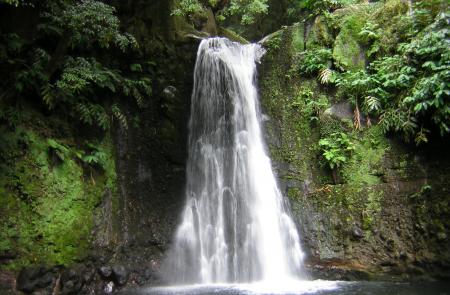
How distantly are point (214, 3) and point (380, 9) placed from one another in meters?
5.49

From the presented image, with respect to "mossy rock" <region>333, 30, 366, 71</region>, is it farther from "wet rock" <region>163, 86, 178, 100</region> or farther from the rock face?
"wet rock" <region>163, 86, 178, 100</region>

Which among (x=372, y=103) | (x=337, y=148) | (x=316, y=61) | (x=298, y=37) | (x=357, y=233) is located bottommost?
(x=357, y=233)

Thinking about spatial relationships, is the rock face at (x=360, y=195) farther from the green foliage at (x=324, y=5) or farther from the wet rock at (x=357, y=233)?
the green foliage at (x=324, y=5)

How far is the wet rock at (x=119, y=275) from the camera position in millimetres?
6754

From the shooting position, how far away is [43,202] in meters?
6.51

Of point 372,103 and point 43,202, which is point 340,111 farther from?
point 43,202

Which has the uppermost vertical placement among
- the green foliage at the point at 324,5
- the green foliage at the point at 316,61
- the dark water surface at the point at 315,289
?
the green foliage at the point at 324,5

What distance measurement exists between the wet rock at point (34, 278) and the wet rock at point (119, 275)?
3.59 feet

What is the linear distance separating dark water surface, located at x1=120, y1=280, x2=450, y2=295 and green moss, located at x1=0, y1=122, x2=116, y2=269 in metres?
1.45

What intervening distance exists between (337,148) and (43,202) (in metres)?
5.89

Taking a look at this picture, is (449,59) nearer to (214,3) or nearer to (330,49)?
(330,49)

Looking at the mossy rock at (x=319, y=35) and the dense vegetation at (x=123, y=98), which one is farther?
the mossy rock at (x=319, y=35)

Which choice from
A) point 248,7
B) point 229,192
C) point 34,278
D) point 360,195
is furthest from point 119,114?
point 248,7

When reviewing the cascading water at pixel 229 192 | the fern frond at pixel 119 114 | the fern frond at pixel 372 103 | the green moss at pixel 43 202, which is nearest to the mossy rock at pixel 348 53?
the fern frond at pixel 372 103
